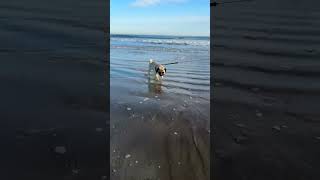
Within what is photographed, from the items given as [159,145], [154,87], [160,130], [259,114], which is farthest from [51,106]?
[259,114]

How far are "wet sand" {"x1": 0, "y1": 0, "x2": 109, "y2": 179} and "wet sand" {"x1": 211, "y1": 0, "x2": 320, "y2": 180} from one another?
1261 millimetres

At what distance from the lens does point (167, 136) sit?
3680 millimetres

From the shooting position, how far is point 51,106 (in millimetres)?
4449

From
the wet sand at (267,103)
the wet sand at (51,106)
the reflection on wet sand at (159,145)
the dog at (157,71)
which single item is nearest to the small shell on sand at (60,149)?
the wet sand at (51,106)

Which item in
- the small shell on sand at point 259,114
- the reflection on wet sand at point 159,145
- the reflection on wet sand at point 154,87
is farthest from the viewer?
the reflection on wet sand at point 154,87

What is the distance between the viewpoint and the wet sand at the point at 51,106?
3.03 m

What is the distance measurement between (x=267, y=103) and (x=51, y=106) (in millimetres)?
2831

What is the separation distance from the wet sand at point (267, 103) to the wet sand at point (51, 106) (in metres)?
1.26

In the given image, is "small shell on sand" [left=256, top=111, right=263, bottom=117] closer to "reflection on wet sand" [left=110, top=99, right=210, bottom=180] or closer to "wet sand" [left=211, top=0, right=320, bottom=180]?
"wet sand" [left=211, top=0, right=320, bottom=180]

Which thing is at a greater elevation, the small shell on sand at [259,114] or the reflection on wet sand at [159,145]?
the small shell on sand at [259,114]

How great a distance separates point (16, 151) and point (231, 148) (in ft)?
6.56

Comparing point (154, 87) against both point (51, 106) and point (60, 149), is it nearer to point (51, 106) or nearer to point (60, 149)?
point (51, 106)

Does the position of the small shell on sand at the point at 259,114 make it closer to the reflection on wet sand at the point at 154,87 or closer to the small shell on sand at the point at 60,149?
the reflection on wet sand at the point at 154,87

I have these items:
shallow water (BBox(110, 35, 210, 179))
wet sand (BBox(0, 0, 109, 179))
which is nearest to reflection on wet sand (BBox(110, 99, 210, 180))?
shallow water (BBox(110, 35, 210, 179))
